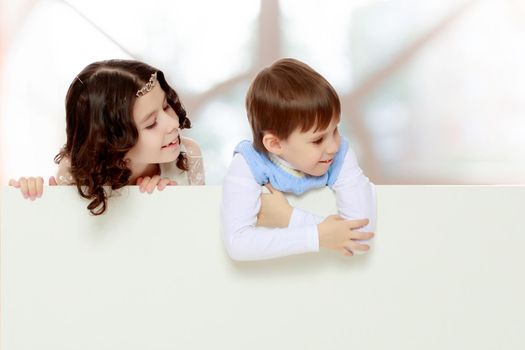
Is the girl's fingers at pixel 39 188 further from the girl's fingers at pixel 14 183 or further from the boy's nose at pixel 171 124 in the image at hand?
the boy's nose at pixel 171 124

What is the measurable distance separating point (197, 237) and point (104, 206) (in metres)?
0.15

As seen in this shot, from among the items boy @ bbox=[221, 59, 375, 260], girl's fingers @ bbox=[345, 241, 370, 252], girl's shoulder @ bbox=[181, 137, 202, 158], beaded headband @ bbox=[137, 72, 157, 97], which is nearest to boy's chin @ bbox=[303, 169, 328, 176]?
boy @ bbox=[221, 59, 375, 260]

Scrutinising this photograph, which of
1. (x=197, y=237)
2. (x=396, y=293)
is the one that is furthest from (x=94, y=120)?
(x=396, y=293)

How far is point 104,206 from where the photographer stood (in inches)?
38.3

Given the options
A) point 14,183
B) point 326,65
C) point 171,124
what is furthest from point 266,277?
point 326,65

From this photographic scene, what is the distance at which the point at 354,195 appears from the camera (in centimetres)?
92

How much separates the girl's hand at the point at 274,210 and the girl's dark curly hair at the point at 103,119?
0.23 metres

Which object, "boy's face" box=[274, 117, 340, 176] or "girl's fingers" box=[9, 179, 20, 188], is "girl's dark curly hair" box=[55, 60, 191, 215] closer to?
"girl's fingers" box=[9, 179, 20, 188]

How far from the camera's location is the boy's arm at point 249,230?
0.89 meters

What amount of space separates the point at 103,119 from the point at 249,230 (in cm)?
34

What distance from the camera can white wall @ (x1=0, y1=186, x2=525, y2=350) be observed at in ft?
3.18

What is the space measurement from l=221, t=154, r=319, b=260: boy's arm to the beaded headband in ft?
0.86

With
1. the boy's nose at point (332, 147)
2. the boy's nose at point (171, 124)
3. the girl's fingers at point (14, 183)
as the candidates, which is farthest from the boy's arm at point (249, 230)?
the girl's fingers at point (14, 183)

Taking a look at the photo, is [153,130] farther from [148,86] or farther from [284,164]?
[284,164]
